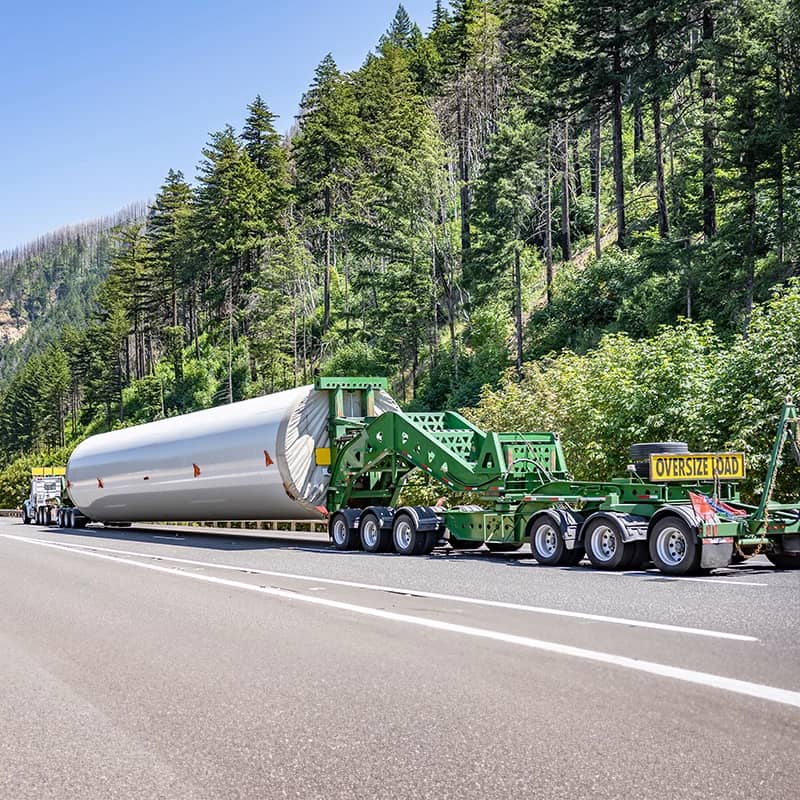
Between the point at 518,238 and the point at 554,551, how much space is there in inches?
1370

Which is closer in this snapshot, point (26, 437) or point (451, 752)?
point (451, 752)

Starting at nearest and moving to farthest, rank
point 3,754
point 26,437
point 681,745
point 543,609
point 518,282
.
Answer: point 681,745, point 3,754, point 543,609, point 518,282, point 26,437

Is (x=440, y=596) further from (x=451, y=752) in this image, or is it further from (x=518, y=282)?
(x=518, y=282)

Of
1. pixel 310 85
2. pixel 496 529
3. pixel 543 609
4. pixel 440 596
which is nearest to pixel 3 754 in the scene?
pixel 543 609

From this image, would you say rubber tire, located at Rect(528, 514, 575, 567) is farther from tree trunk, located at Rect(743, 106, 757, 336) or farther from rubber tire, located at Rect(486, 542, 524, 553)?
tree trunk, located at Rect(743, 106, 757, 336)

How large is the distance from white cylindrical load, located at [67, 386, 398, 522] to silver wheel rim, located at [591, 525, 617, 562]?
29.8 ft

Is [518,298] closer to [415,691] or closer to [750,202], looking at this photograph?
[750,202]

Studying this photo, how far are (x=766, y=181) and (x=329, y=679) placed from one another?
28.9 meters

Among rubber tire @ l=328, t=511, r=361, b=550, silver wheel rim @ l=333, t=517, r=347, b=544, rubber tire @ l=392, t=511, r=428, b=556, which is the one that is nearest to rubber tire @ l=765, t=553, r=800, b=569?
rubber tire @ l=392, t=511, r=428, b=556

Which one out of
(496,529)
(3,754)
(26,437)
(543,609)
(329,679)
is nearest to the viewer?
(3,754)

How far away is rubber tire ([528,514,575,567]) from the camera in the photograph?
14633 millimetres

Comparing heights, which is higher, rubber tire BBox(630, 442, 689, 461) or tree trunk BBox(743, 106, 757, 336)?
tree trunk BBox(743, 106, 757, 336)

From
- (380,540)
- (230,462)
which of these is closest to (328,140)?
(230,462)

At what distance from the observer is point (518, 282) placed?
4753cm
